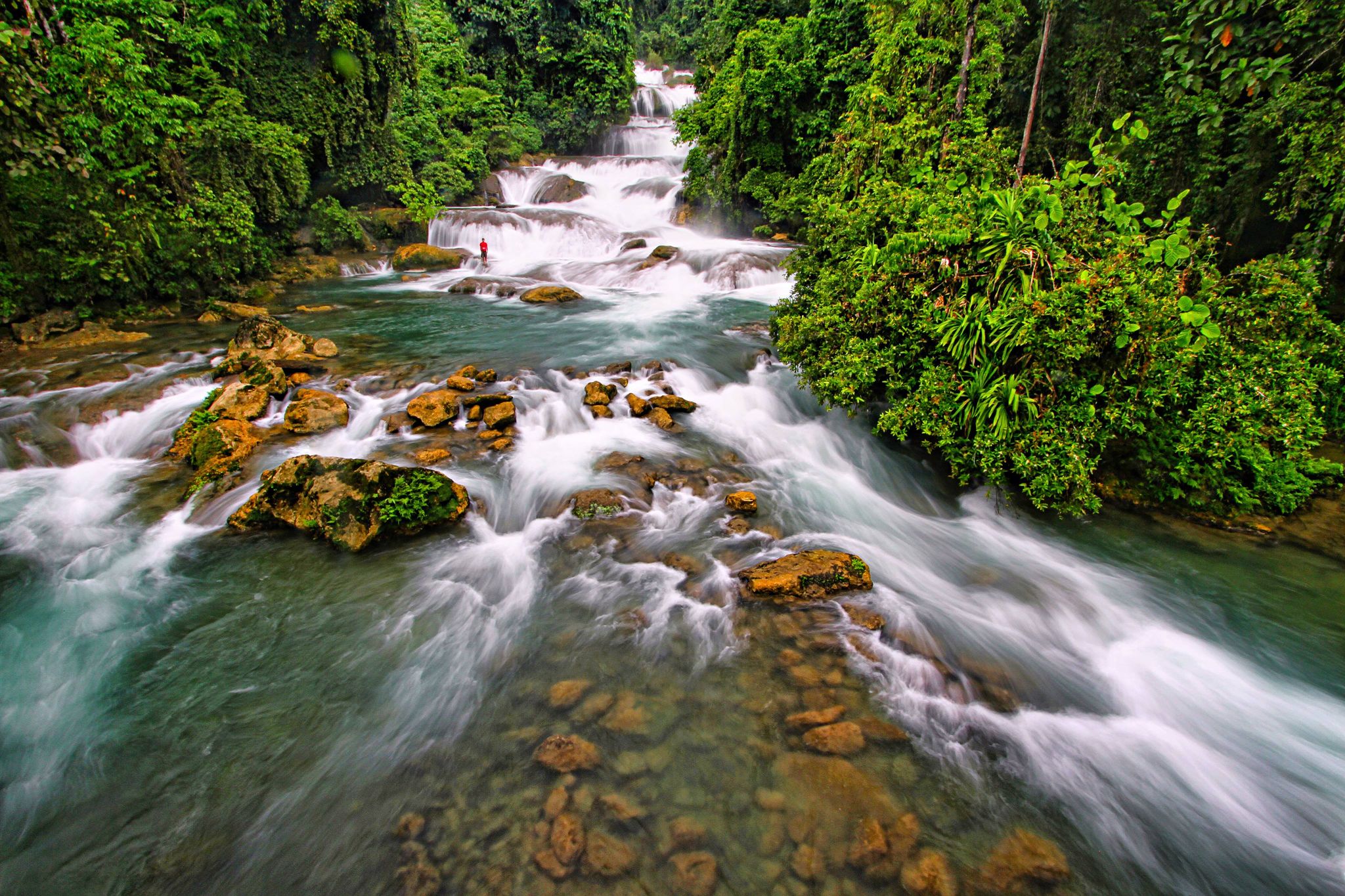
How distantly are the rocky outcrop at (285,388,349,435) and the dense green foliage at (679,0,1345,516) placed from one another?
639 centimetres

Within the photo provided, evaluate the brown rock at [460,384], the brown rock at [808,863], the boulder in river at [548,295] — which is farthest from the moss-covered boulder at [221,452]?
the boulder in river at [548,295]

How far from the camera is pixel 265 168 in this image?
14602 millimetres

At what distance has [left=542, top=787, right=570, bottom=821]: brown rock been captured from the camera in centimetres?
298

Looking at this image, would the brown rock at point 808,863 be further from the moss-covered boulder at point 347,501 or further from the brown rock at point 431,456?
the brown rock at point 431,456

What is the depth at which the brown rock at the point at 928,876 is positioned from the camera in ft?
8.59

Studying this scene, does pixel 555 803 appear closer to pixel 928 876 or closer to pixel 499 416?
pixel 928 876

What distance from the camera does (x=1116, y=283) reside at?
4938mm

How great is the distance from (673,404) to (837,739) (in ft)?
18.4

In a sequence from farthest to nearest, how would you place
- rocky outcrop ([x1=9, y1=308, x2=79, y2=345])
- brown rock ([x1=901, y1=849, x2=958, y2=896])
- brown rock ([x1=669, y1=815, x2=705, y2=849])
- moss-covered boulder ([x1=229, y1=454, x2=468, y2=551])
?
1. rocky outcrop ([x1=9, y1=308, x2=79, y2=345])
2. moss-covered boulder ([x1=229, y1=454, x2=468, y2=551])
3. brown rock ([x1=669, y1=815, x2=705, y2=849])
4. brown rock ([x1=901, y1=849, x2=958, y2=896])

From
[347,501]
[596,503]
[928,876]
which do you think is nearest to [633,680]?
[928,876]

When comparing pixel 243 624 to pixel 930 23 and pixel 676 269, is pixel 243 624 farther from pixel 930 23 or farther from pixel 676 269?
pixel 676 269

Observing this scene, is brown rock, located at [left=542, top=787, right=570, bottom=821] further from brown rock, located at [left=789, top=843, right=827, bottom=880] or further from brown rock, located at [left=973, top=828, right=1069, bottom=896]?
brown rock, located at [left=973, top=828, right=1069, bottom=896]

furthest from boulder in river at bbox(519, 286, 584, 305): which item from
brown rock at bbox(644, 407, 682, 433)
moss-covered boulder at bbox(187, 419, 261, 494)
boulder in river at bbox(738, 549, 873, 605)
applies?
boulder in river at bbox(738, 549, 873, 605)

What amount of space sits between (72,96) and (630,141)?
Result: 95.4ft
